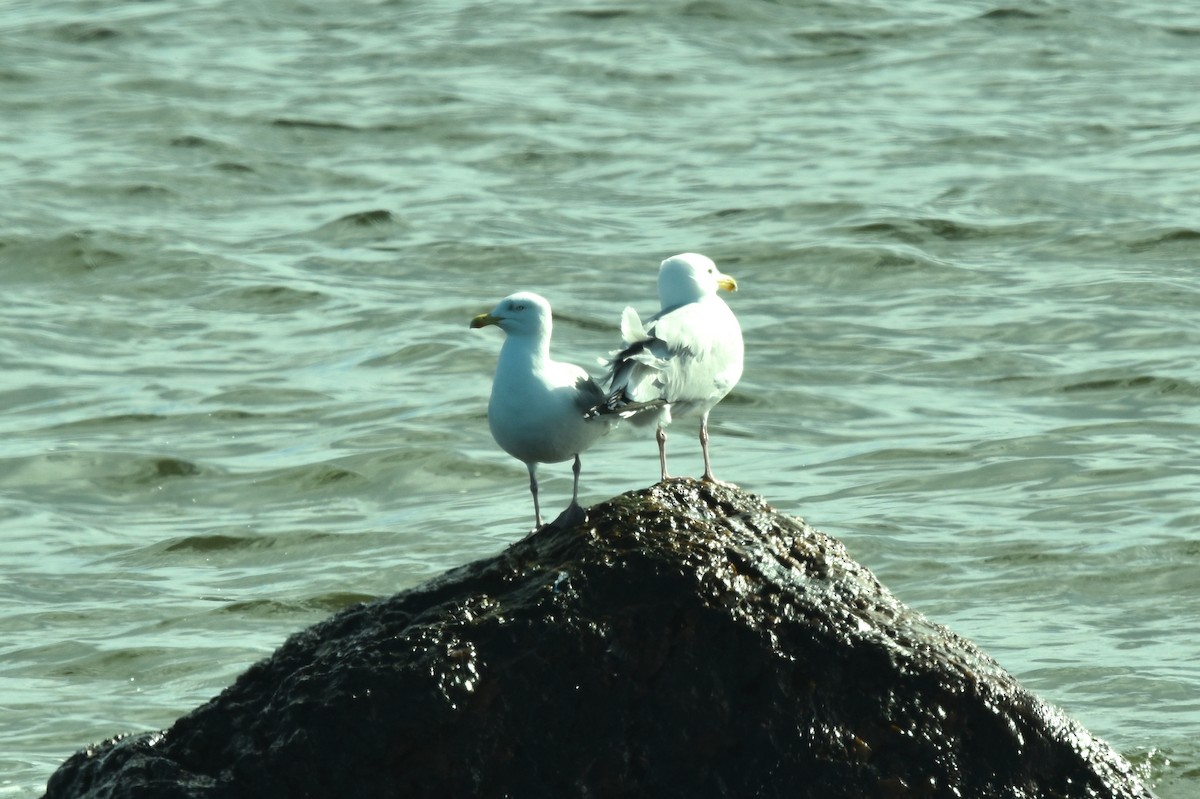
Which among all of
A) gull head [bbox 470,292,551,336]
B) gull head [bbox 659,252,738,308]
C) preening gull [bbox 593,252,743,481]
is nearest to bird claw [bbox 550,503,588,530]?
preening gull [bbox 593,252,743,481]

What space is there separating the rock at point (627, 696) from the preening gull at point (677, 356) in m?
0.53

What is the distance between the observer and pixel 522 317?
645cm

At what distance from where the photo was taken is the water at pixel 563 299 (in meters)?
10.3

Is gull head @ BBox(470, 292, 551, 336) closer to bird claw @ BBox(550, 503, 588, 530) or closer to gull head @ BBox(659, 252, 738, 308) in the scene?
bird claw @ BBox(550, 503, 588, 530)

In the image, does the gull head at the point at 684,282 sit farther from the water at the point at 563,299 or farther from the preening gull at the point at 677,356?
the water at the point at 563,299

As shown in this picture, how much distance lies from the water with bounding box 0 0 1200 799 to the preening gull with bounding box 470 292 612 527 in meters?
2.20

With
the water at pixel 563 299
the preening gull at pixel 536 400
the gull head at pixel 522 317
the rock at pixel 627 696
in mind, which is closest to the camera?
the rock at pixel 627 696

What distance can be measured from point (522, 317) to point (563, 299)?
9.27 m

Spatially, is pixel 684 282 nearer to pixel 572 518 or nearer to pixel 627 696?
pixel 572 518

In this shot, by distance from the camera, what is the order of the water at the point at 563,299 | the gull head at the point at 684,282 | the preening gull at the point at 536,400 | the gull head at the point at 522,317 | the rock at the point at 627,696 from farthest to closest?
the water at the point at 563,299, the gull head at the point at 684,282, the gull head at the point at 522,317, the preening gull at the point at 536,400, the rock at the point at 627,696

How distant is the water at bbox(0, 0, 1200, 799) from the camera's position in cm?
1034

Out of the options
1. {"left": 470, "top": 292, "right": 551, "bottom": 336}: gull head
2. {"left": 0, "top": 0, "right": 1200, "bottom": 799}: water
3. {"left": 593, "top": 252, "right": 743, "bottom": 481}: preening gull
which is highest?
{"left": 470, "top": 292, "right": 551, "bottom": 336}: gull head

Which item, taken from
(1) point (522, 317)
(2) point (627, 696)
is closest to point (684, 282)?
(1) point (522, 317)

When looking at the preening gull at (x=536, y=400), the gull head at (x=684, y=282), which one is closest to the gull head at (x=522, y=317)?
the preening gull at (x=536, y=400)
